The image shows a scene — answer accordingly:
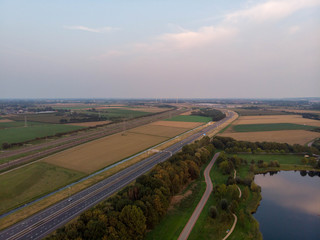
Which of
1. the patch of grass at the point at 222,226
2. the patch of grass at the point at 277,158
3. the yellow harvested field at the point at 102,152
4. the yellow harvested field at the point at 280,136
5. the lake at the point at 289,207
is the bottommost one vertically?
the lake at the point at 289,207

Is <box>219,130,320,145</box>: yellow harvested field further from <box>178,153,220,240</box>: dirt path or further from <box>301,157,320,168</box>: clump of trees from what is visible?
<box>178,153,220,240</box>: dirt path

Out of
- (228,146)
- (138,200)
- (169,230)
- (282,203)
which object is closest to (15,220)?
(138,200)

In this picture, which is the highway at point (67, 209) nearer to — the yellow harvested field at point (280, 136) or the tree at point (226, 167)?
the tree at point (226, 167)

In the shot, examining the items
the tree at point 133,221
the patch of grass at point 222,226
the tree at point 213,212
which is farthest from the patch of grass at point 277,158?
the tree at point 133,221

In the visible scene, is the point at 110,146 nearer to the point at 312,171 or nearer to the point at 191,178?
the point at 191,178

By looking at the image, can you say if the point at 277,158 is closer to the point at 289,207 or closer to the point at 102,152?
the point at 289,207

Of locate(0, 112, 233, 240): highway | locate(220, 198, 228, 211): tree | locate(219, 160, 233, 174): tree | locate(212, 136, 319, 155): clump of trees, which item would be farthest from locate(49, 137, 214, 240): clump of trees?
locate(212, 136, 319, 155): clump of trees
